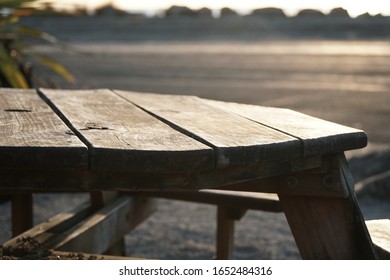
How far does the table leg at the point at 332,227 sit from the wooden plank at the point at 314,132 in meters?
0.08

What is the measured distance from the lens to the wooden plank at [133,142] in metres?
1.27

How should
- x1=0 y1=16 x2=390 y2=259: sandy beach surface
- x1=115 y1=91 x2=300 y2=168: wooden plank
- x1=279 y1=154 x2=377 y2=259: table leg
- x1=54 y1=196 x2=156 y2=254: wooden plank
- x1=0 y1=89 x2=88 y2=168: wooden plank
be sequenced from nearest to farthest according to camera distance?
x1=0 y1=89 x2=88 y2=168: wooden plank < x1=115 y1=91 x2=300 y2=168: wooden plank < x1=279 y1=154 x2=377 y2=259: table leg < x1=54 y1=196 x2=156 y2=254: wooden plank < x1=0 y1=16 x2=390 y2=259: sandy beach surface

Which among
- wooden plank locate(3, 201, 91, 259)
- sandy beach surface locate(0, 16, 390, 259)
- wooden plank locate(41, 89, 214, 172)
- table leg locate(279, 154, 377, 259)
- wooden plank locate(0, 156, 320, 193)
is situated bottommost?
sandy beach surface locate(0, 16, 390, 259)

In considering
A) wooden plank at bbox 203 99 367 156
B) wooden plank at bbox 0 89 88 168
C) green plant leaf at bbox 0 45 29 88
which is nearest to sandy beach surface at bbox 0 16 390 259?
green plant leaf at bbox 0 45 29 88

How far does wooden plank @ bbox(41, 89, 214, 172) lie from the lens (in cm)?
127

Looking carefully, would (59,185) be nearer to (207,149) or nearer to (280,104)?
(207,149)

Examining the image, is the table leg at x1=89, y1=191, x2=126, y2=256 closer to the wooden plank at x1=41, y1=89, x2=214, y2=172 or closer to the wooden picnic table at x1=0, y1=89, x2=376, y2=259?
the wooden picnic table at x1=0, y1=89, x2=376, y2=259

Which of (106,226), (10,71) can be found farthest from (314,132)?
(10,71)

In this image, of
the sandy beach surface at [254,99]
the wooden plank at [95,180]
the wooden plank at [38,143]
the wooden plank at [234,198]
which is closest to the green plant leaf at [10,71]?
the sandy beach surface at [254,99]

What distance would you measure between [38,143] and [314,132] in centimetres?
63

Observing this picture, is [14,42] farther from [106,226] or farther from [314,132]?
[314,132]

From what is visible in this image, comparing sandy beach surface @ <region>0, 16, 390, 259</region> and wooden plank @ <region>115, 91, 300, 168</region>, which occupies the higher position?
wooden plank @ <region>115, 91, 300, 168</region>
